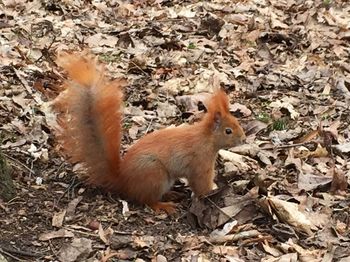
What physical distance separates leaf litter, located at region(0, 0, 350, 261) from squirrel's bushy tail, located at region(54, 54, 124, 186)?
0.18m

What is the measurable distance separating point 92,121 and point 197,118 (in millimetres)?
1504

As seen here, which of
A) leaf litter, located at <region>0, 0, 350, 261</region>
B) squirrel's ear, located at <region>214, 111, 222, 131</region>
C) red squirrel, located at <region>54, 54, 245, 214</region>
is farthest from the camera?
squirrel's ear, located at <region>214, 111, 222, 131</region>

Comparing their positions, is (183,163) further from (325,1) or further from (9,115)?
(325,1)

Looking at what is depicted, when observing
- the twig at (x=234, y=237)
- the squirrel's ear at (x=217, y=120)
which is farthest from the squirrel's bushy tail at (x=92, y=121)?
the twig at (x=234, y=237)

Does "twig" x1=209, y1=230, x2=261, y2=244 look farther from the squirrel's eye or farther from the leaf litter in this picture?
the squirrel's eye

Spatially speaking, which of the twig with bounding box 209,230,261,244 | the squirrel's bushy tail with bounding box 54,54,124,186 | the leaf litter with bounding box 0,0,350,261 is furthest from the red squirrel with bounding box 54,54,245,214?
the twig with bounding box 209,230,261,244

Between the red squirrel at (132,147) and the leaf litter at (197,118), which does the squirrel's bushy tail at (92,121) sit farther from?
the leaf litter at (197,118)

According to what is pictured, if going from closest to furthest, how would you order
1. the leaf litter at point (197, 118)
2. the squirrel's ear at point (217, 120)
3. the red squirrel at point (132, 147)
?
the leaf litter at point (197, 118)
the red squirrel at point (132, 147)
the squirrel's ear at point (217, 120)

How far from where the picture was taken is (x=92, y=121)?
371 centimetres

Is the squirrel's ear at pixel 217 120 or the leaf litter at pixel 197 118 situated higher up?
the squirrel's ear at pixel 217 120

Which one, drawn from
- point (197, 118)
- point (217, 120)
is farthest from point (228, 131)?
point (197, 118)

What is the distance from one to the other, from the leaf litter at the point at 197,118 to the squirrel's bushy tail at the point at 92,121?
0.60 feet

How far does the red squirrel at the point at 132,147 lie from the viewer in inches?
144

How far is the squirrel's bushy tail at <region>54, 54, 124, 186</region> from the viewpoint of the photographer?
3.59 meters
